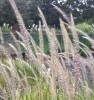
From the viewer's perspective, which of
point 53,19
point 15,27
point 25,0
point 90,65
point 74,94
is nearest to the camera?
point 74,94

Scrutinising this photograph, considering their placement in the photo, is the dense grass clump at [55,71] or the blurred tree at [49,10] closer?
the dense grass clump at [55,71]

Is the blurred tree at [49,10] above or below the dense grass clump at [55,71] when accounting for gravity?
below

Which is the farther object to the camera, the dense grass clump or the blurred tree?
the blurred tree

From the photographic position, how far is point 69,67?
3.55 meters

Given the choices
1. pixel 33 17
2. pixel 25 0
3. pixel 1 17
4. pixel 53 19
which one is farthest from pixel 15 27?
pixel 53 19

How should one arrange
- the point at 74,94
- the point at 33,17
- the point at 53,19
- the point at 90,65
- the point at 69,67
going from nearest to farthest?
the point at 74,94
the point at 90,65
the point at 69,67
the point at 33,17
the point at 53,19

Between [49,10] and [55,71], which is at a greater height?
[55,71]

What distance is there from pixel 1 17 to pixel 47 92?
1062 inches

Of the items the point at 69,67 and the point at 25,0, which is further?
the point at 25,0

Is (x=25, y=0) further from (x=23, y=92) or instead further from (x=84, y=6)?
(x=23, y=92)

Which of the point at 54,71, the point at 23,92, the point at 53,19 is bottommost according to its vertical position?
the point at 53,19

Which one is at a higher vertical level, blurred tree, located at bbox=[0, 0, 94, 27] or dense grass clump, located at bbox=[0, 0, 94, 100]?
dense grass clump, located at bbox=[0, 0, 94, 100]

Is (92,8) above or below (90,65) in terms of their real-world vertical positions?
below

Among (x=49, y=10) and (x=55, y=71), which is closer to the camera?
(x=55, y=71)
